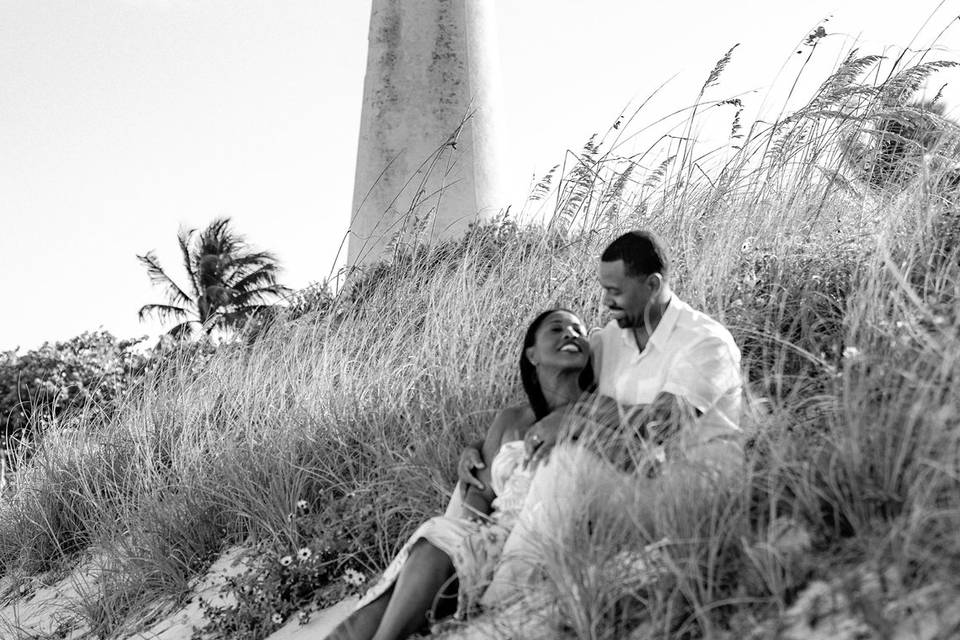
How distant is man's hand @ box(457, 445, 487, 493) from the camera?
154 inches

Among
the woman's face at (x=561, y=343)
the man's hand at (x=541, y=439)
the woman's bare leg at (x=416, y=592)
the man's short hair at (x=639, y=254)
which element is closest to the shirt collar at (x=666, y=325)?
the man's short hair at (x=639, y=254)

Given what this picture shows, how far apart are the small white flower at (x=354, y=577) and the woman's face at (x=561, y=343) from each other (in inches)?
43.5

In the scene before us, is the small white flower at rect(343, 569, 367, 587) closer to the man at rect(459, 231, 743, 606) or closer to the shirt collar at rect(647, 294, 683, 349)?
the man at rect(459, 231, 743, 606)

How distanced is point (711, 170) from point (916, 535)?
4.15 metres

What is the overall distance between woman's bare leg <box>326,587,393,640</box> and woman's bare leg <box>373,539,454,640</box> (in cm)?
7

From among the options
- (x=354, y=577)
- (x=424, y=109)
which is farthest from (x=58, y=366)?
(x=354, y=577)

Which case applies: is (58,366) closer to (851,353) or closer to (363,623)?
(363,623)

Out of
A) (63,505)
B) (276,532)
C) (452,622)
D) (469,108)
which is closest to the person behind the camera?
(452,622)

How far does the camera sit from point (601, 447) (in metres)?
3.48

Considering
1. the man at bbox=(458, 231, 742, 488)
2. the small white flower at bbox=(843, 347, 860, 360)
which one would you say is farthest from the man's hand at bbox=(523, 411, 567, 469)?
the small white flower at bbox=(843, 347, 860, 360)

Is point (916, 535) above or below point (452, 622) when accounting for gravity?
above

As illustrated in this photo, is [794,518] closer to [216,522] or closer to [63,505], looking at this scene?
[216,522]

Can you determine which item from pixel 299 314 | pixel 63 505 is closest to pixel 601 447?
pixel 63 505

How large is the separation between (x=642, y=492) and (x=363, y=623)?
110cm
